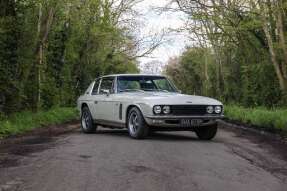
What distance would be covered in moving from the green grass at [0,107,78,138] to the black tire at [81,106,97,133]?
1.82m

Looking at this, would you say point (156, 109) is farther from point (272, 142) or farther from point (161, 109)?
point (272, 142)

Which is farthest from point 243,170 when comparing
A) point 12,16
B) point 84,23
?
point 84,23

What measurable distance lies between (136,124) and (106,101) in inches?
71.6

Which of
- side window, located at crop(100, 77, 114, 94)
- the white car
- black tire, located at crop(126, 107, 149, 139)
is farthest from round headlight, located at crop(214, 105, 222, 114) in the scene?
side window, located at crop(100, 77, 114, 94)

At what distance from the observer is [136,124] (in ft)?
41.7

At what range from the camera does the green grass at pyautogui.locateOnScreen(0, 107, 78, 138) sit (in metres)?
15.6

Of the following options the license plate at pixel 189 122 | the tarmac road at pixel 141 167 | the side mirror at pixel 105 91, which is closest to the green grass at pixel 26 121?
the side mirror at pixel 105 91

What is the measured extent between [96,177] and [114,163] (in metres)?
1.20

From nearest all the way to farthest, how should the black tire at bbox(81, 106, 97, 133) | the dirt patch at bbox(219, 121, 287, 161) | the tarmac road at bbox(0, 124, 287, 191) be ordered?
the tarmac road at bbox(0, 124, 287, 191) → the dirt patch at bbox(219, 121, 287, 161) → the black tire at bbox(81, 106, 97, 133)

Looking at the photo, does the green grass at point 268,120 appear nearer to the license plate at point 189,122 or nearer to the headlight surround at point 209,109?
the headlight surround at point 209,109

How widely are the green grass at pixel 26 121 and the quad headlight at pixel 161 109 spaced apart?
452 cm

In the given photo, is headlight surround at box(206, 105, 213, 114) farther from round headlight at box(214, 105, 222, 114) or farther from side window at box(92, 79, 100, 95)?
side window at box(92, 79, 100, 95)

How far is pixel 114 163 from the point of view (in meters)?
8.38

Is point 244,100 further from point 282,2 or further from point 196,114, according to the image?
point 196,114
